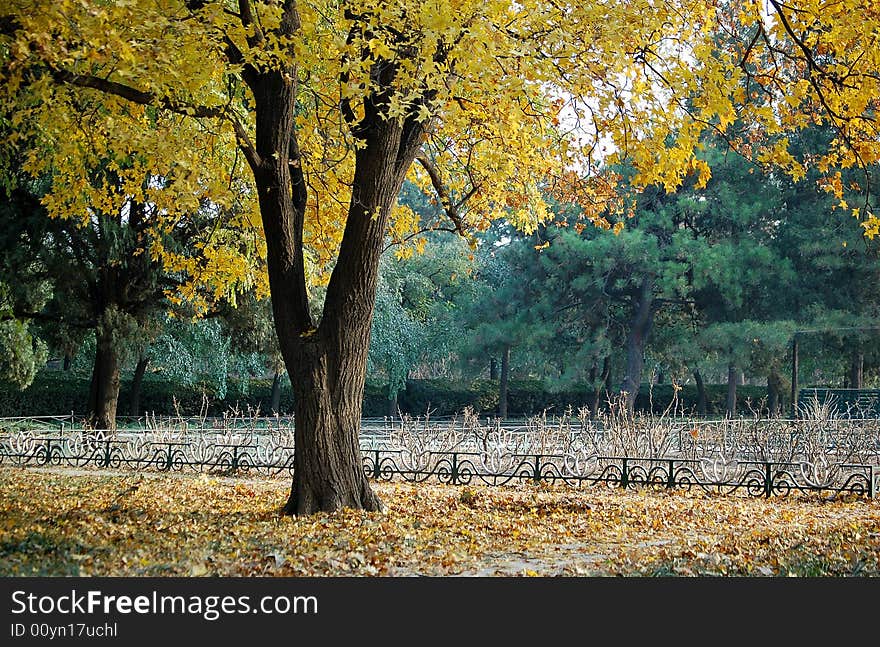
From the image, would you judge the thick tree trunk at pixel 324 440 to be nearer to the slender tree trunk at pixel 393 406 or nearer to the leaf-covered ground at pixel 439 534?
the leaf-covered ground at pixel 439 534

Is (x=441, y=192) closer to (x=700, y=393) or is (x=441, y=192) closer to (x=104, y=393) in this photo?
(x=104, y=393)

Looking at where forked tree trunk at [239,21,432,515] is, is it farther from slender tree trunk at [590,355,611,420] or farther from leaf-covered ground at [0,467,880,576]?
slender tree trunk at [590,355,611,420]

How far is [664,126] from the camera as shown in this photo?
854 cm

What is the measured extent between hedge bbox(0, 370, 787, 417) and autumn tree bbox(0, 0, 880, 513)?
19.1 metres

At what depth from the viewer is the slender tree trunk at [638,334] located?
100 feet

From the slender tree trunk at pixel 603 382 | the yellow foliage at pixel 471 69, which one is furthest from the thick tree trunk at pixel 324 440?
the slender tree trunk at pixel 603 382

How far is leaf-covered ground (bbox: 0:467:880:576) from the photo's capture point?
21.8 feet

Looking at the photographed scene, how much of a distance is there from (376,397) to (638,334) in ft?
32.7

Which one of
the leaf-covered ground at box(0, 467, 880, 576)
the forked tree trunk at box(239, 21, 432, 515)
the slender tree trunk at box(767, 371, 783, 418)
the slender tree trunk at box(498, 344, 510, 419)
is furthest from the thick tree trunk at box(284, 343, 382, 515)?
the slender tree trunk at box(767, 371, 783, 418)

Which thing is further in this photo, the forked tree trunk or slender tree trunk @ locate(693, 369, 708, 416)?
slender tree trunk @ locate(693, 369, 708, 416)

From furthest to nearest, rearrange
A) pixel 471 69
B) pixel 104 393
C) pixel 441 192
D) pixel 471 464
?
pixel 104 393 < pixel 471 464 < pixel 441 192 < pixel 471 69

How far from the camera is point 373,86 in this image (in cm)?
807

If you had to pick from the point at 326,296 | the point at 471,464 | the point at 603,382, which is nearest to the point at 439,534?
the point at 326,296

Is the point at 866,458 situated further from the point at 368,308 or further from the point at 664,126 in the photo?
the point at 368,308
